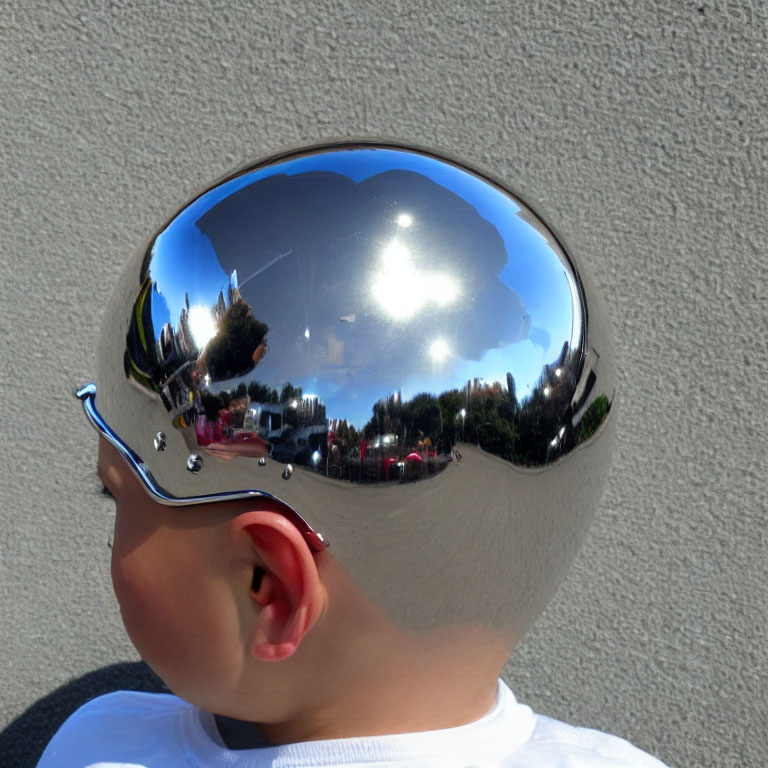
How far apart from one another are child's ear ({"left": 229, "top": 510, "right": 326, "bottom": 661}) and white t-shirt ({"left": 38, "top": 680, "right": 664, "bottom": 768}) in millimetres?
151

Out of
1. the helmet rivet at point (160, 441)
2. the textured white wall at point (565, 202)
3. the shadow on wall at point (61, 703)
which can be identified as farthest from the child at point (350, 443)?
the shadow on wall at point (61, 703)

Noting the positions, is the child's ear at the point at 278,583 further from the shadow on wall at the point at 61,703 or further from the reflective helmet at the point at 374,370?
the shadow on wall at the point at 61,703

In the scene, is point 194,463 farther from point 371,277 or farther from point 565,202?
point 565,202

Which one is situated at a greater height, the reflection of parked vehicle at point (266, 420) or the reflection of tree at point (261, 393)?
the reflection of tree at point (261, 393)

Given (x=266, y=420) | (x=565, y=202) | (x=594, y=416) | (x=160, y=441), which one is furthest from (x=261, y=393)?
(x=565, y=202)

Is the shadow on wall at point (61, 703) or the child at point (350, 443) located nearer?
the child at point (350, 443)

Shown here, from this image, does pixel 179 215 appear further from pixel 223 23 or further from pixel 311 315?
pixel 223 23

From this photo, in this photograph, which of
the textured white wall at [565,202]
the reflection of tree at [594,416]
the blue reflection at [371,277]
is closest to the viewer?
the blue reflection at [371,277]

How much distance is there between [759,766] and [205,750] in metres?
1.04

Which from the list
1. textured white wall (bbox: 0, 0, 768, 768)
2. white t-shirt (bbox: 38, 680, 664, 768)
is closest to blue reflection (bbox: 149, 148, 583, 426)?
white t-shirt (bbox: 38, 680, 664, 768)

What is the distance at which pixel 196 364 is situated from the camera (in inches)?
35.4

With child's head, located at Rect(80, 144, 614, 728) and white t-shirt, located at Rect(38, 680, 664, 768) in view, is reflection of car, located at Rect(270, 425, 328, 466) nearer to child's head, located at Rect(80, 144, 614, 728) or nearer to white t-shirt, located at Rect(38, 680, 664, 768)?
child's head, located at Rect(80, 144, 614, 728)

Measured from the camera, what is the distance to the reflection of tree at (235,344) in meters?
0.88

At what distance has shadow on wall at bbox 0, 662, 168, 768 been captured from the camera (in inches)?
67.9
